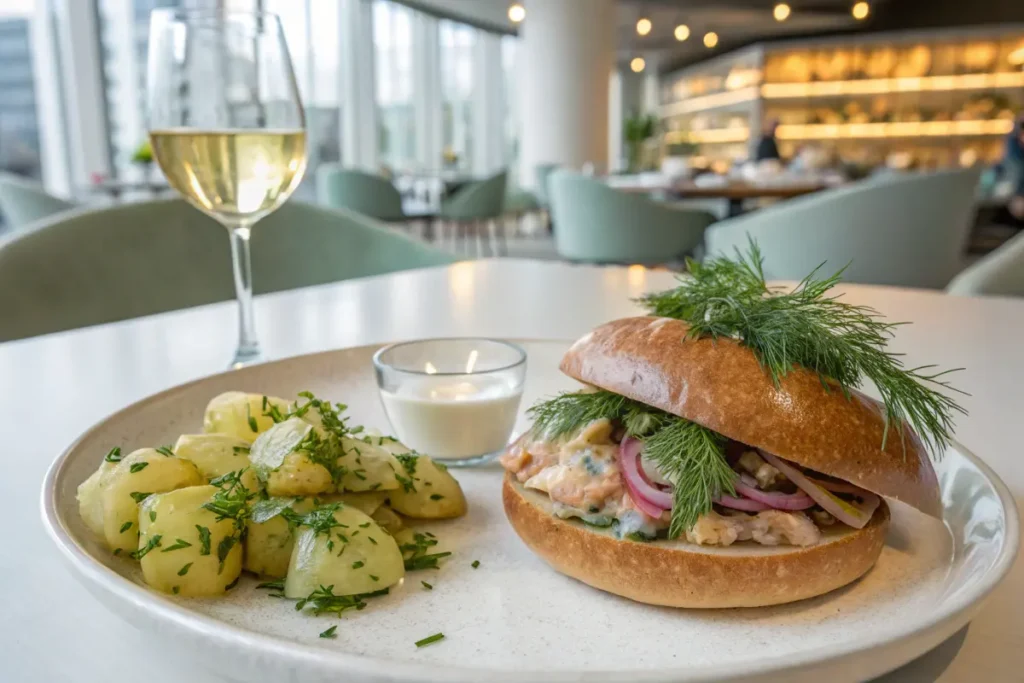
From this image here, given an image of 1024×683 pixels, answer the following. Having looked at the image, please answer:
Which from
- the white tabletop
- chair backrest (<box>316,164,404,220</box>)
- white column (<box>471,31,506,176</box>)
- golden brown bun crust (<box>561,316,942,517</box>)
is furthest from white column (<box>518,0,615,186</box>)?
golden brown bun crust (<box>561,316,942,517</box>)

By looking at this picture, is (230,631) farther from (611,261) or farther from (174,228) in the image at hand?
(611,261)

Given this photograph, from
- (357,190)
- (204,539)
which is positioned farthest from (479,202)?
(204,539)

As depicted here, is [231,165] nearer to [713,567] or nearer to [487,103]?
[713,567]

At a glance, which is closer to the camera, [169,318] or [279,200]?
[279,200]

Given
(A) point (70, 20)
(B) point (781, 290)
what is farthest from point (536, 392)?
(A) point (70, 20)

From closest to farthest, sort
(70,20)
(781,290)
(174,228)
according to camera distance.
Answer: (781,290) → (174,228) → (70,20)

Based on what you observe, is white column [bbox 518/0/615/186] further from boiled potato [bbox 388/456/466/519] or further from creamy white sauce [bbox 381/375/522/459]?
boiled potato [bbox 388/456/466/519]

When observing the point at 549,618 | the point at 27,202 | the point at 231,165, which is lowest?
the point at 549,618
